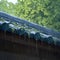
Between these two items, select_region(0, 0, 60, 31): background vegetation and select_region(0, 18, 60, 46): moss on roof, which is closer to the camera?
select_region(0, 18, 60, 46): moss on roof

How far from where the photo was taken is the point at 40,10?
853cm

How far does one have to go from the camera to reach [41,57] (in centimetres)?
509

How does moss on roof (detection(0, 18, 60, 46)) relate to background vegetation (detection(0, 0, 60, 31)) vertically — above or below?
below

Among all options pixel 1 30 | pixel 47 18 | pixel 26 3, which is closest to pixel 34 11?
pixel 26 3

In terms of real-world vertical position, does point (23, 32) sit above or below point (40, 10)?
below

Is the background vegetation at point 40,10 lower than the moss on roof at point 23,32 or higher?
higher

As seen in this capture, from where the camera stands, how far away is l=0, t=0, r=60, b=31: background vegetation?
7586mm

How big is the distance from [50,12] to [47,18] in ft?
0.80

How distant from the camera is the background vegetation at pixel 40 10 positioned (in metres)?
7.59

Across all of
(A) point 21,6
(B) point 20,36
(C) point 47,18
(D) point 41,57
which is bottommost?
(D) point 41,57

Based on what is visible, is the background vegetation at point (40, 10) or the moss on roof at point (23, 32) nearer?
the moss on roof at point (23, 32)

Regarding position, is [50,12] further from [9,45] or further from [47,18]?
[9,45]

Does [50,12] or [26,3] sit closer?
[50,12]

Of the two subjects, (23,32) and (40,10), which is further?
(40,10)
